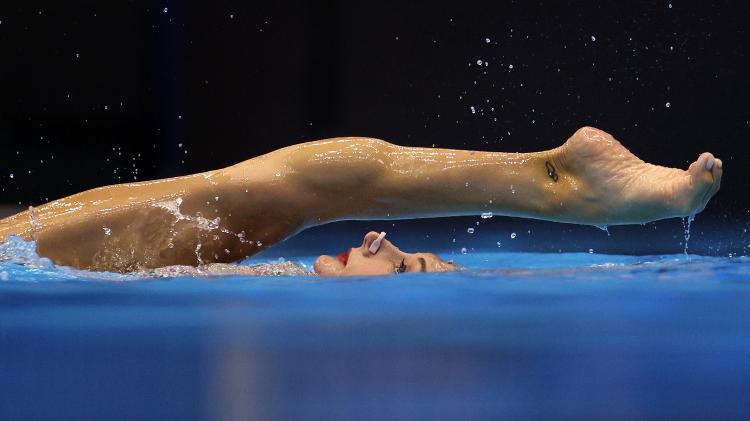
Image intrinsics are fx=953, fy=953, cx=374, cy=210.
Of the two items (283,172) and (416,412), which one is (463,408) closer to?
(416,412)

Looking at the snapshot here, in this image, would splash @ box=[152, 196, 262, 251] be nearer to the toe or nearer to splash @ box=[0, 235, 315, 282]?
splash @ box=[0, 235, 315, 282]

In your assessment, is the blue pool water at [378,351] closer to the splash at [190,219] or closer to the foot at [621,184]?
the foot at [621,184]

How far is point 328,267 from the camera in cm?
242

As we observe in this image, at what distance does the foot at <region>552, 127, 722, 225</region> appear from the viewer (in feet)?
7.52

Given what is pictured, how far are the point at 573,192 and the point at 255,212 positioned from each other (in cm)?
84

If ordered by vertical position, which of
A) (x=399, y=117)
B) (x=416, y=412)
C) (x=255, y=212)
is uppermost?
(x=399, y=117)

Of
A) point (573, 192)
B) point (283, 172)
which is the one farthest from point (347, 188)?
point (573, 192)

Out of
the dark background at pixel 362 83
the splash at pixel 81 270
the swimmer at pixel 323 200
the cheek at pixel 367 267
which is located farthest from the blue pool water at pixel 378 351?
the dark background at pixel 362 83

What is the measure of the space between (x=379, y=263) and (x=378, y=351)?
118 cm

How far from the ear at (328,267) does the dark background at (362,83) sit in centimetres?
254

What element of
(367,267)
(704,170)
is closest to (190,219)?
(367,267)

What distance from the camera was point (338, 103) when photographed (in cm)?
521

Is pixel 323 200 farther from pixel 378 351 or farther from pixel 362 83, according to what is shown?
pixel 362 83

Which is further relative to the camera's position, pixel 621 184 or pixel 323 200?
pixel 323 200
